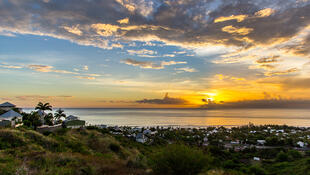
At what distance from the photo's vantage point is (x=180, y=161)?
835 centimetres

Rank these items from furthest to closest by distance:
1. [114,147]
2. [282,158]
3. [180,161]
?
[282,158] → [114,147] → [180,161]

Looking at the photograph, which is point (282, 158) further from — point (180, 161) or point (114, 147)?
point (180, 161)

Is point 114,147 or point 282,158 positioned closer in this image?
point 114,147

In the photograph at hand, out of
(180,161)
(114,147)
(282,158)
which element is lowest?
(282,158)

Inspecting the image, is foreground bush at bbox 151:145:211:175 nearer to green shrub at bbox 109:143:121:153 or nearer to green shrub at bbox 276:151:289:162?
green shrub at bbox 109:143:121:153

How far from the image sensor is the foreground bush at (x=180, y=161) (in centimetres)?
834

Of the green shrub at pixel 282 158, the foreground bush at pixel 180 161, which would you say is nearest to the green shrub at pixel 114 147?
the foreground bush at pixel 180 161

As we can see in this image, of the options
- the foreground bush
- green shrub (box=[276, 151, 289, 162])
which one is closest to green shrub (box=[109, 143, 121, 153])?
the foreground bush

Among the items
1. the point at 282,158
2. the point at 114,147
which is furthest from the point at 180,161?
the point at 282,158

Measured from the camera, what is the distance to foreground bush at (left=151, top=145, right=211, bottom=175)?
27.3 ft

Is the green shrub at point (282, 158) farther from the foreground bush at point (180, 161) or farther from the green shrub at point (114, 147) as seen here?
the foreground bush at point (180, 161)

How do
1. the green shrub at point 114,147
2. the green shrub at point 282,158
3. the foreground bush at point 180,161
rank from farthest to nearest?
the green shrub at point 282,158, the green shrub at point 114,147, the foreground bush at point 180,161

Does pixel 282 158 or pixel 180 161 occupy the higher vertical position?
pixel 180 161

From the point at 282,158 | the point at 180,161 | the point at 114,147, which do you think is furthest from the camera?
the point at 282,158
